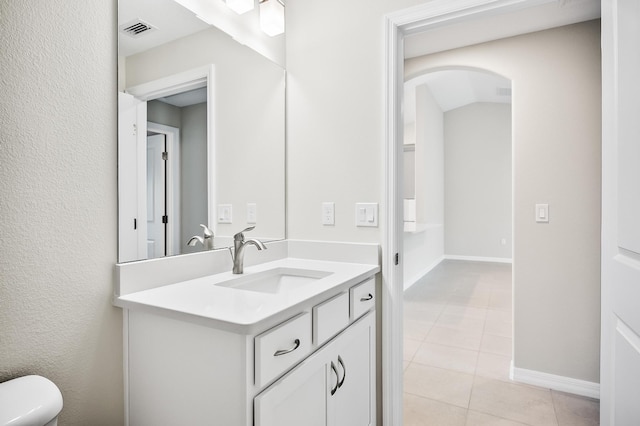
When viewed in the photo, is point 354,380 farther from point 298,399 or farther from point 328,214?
point 328,214

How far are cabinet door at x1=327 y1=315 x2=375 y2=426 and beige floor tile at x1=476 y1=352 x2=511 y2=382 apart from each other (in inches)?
49.2

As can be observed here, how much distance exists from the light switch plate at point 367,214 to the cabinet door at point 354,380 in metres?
0.44

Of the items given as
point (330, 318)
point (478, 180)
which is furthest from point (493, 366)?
point (478, 180)

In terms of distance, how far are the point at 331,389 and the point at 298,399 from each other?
0.68 ft

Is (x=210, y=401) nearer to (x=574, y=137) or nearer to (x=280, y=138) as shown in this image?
(x=280, y=138)

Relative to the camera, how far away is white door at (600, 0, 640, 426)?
0.84 m

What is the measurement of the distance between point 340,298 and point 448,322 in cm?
255

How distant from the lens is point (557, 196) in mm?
2240

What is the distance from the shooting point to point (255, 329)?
0.90 metres

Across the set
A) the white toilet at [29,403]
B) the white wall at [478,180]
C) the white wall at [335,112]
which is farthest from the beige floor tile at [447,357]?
the white wall at [478,180]

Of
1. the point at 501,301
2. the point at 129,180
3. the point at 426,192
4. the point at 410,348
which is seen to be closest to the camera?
the point at 129,180

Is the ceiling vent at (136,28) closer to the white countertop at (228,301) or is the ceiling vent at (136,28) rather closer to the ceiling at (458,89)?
the white countertop at (228,301)

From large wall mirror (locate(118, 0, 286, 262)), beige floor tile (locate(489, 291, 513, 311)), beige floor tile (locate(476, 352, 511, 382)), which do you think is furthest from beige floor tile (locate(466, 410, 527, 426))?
beige floor tile (locate(489, 291, 513, 311))

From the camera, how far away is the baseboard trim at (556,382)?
217 centimetres
